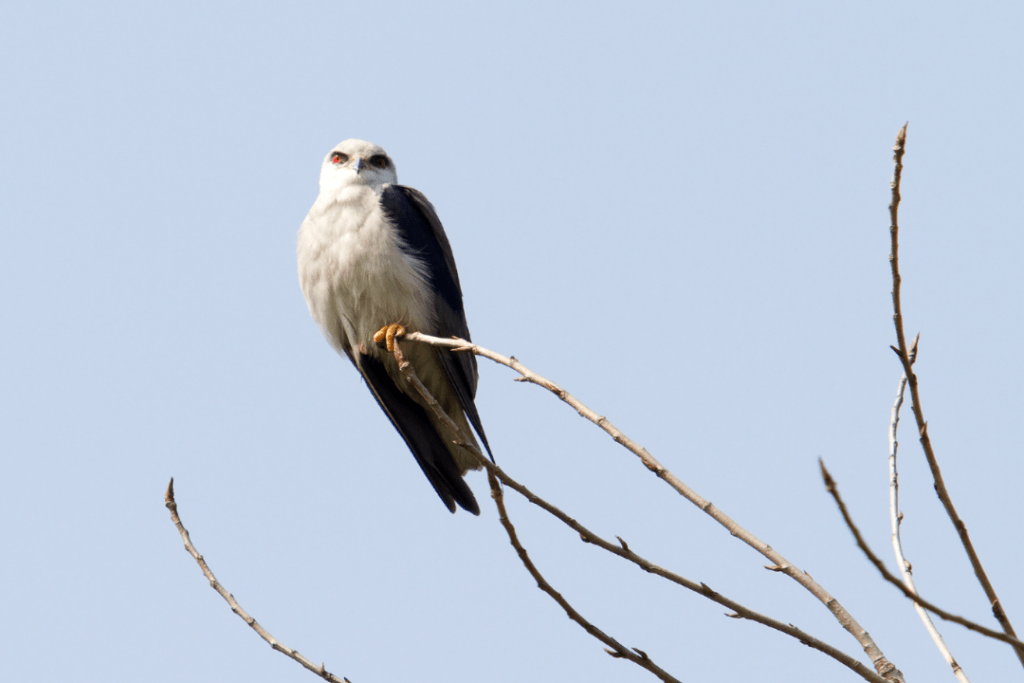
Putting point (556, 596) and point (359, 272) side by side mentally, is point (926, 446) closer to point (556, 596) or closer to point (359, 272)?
point (556, 596)

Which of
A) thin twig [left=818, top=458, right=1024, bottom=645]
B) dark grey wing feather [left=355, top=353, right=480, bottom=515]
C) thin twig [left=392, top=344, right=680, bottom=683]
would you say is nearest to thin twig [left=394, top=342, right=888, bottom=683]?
thin twig [left=392, top=344, right=680, bottom=683]

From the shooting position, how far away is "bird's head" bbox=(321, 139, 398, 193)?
560cm

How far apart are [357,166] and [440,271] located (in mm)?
802

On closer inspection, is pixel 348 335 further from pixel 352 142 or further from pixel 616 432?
pixel 616 432

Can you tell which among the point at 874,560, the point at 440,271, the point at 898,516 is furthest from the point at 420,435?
the point at 874,560

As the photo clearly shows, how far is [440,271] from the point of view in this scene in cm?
554

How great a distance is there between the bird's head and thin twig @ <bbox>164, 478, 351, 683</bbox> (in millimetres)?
2775

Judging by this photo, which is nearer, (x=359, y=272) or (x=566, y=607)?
(x=566, y=607)

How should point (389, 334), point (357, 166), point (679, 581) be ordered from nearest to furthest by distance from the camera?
point (679, 581)
point (389, 334)
point (357, 166)

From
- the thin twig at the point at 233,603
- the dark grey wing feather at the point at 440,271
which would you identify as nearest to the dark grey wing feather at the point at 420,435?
the dark grey wing feather at the point at 440,271

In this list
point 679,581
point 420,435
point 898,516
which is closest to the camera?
point 679,581

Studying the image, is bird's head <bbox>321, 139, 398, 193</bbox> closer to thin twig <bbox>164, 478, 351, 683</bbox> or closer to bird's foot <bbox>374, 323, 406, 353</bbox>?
bird's foot <bbox>374, 323, 406, 353</bbox>

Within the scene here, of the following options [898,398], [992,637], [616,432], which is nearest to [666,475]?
[616,432]

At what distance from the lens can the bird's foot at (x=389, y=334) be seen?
16.7 feet
